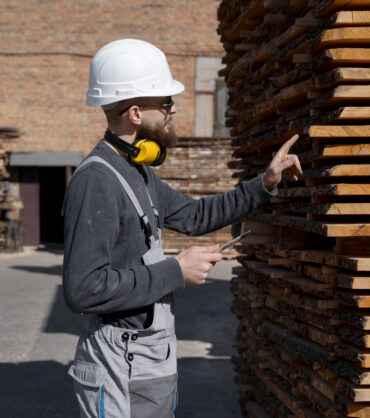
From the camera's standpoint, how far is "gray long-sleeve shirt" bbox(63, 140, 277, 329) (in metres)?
2.47

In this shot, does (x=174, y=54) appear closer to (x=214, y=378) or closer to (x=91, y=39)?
(x=91, y=39)

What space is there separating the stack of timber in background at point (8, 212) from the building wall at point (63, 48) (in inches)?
39.5

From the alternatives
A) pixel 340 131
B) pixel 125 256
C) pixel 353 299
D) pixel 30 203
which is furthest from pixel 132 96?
pixel 30 203

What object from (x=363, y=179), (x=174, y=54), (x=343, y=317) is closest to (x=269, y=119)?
(x=363, y=179)

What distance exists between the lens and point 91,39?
18.0m

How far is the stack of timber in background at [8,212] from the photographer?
1722 cm

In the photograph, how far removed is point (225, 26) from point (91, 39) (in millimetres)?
13663

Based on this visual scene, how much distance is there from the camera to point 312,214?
3156 millimetres

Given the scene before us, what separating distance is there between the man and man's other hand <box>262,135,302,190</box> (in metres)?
0.61

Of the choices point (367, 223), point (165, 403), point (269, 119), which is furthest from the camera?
point (269, 119)

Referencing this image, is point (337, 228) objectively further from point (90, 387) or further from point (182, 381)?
point (182, 381)

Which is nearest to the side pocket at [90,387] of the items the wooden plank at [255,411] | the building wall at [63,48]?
the wooden plank at [255,411]

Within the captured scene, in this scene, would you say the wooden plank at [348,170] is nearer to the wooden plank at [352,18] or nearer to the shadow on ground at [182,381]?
the wooden plank at [352,18]

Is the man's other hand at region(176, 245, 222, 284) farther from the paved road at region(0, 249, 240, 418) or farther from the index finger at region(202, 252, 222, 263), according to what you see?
the paved road at region(0, 249, 240, 418)
